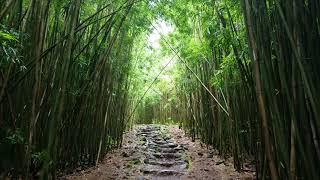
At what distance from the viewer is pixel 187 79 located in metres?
7.87

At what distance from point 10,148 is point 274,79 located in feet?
8.16

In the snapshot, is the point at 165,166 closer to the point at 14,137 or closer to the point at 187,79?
the point at 187,79

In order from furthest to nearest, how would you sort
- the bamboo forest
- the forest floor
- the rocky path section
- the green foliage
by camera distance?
1. the rocky path section
2. the forest floor
3. the green foliage
4. the bamboo forest

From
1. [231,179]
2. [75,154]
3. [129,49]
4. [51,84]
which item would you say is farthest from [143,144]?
[51,84]

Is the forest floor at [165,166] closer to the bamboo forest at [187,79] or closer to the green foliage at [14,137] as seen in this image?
the bamboo forest at [187,79]

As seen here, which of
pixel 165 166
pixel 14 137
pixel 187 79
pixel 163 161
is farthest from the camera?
pixel 187 79

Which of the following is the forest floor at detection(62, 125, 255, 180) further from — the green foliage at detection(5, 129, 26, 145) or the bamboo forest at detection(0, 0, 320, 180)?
the green foliage at detection(5, 129, 26, 145)

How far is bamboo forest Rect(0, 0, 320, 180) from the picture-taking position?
82.0 inches

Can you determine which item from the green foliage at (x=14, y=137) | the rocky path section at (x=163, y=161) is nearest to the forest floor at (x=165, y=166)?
the rocky path section at (x=163, y=161)

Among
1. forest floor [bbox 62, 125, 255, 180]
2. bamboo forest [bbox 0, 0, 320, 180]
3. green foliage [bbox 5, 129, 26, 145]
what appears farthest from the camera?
forest floor [bbox 62, 125, 255, 180]

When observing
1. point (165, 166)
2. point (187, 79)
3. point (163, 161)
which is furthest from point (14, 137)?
point (187, 79)

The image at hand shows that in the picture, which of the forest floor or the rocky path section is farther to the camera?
the rocky path section

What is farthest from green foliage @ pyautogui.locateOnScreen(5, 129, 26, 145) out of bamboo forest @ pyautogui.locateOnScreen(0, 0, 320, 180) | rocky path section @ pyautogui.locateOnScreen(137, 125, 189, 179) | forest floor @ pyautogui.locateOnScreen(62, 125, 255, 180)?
rocky path section @ pyautogui.locateOnScreen(137, 125, 189, 179)

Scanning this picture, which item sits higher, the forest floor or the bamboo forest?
the bamboo forest
